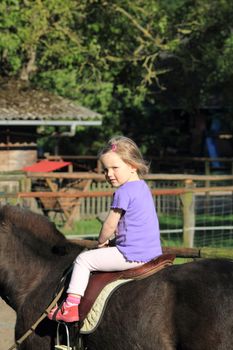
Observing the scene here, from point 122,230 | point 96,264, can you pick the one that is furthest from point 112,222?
point 96,264

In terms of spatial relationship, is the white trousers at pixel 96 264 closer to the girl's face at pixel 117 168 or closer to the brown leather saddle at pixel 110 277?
the brown leather saddle at pixel 110 277

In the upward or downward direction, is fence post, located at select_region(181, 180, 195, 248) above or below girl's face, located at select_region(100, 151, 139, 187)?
below

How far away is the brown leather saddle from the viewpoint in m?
4.86

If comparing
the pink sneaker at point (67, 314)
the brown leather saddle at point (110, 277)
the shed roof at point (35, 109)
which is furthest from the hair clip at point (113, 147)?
the shed roof at point (35, 109)

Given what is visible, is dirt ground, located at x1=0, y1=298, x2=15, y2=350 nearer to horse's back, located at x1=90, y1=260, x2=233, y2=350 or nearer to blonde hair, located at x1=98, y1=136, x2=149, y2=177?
horse's back, located at x1=90, y1=260, x2=233, y2=350

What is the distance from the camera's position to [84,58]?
92.1 ft

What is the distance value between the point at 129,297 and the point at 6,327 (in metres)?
3.79

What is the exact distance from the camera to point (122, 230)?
496 centimetres

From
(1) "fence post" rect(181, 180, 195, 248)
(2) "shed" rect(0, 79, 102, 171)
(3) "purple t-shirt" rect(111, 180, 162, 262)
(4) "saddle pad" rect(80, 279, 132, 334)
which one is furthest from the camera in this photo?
(2) "shed" rect(0, 79, 102, 171)

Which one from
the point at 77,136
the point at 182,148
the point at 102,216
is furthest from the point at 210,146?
the point at 102,216

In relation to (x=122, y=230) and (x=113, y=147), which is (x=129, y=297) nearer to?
(x=122, y=230)

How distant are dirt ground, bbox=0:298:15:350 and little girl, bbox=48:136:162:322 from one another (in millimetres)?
2906

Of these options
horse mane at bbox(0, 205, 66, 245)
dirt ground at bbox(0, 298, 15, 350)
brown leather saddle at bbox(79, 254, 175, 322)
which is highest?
horse mane at bbox(0, 205, 66, 245)

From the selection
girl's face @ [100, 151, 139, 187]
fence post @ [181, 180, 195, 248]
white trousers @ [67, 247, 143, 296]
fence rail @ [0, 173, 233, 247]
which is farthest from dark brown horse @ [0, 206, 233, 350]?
fence post @ [181, 180, 195, 248]
